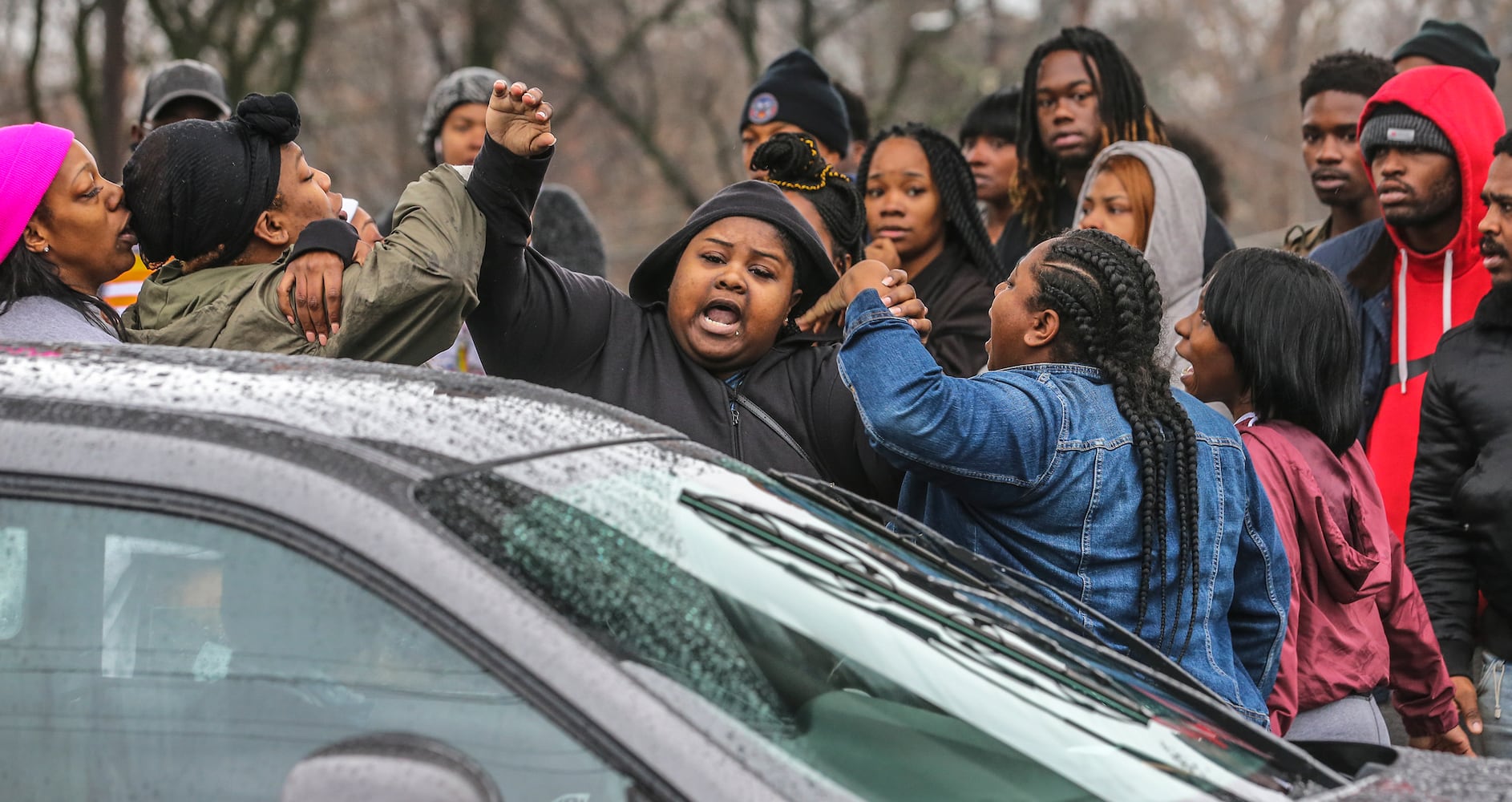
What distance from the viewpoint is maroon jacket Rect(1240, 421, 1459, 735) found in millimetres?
3105

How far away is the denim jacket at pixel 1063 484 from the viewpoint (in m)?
2.71

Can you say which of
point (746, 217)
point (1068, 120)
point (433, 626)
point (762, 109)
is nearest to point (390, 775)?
point (433, 626)

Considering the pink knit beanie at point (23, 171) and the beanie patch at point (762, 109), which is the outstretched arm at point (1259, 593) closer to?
the pink knit beanie at point (23, 171)

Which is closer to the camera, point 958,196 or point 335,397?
point 335,397

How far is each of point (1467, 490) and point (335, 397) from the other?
2890 millimetres

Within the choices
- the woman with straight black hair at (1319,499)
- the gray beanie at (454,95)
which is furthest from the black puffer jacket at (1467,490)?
the gray beanie at (454,95)

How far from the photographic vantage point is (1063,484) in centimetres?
277

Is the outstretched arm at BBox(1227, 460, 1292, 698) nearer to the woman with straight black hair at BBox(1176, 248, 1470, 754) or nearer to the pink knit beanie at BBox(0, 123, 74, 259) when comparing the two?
the woman with straight black hair at BBox(1176, 248, 1470, 754)

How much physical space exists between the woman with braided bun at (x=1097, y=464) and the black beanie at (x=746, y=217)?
1.78ft

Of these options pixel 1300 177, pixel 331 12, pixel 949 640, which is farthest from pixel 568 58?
pixel 949 640

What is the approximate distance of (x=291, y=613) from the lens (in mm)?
1706

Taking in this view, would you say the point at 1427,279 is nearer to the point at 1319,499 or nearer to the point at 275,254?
the point at 1319,499

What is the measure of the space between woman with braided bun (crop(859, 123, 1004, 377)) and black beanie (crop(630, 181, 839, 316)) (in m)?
1.02

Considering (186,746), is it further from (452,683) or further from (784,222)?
(784,222)
